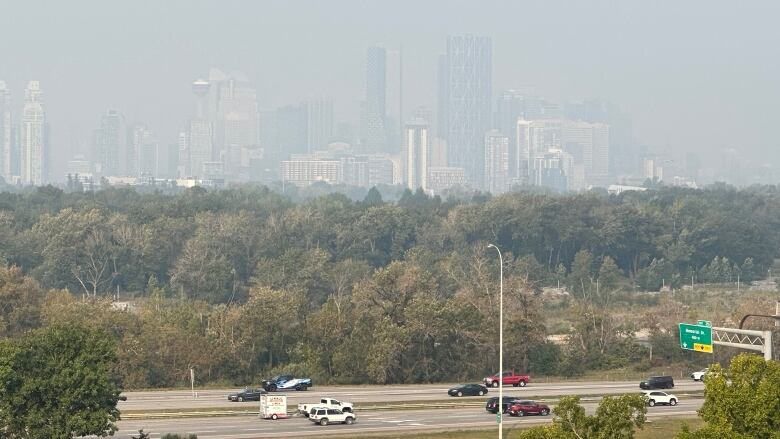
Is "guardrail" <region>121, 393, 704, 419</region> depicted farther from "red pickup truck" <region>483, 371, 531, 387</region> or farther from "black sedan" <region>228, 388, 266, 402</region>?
"red pickup truck" <region>483, 371, 531, 387</region>

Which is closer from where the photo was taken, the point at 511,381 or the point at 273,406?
the point at 273,406

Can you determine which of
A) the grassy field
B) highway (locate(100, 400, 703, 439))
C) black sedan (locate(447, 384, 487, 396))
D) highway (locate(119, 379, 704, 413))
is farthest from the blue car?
the grassy field

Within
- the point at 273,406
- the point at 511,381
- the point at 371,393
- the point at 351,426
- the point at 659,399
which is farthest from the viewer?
the point at 511,381

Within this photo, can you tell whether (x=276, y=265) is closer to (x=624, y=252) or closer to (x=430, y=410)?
(x=624, y=252)

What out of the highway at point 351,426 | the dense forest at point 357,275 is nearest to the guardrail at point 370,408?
the highway at point 351,426

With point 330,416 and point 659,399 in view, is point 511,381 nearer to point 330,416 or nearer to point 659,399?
point 659,399

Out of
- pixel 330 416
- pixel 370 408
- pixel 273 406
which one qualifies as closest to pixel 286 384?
pixel 370 408

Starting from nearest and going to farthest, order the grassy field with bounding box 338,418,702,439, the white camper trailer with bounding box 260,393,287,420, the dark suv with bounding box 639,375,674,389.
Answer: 1. the grassy field with bounding box 338,418,702,439
2. the white camper trailer with bounding box 260,393,287,420
3. the dark suv with bounding box 639,375,674,389

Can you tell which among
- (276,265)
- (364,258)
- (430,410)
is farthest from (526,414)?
(364,258)
